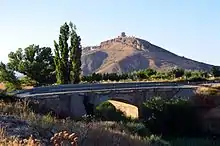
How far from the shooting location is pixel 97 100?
40.9 metres

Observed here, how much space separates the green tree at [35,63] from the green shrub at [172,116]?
20691mm

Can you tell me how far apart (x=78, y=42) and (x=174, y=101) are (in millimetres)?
17082

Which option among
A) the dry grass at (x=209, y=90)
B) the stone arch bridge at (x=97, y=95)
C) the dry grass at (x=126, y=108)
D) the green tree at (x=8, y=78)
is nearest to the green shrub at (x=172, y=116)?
the stone arch bridge at (x=97, y=95)

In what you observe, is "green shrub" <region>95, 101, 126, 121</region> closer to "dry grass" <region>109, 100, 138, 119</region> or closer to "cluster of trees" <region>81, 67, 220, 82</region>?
"dry grass" <region>109, 100, 138, 119</region>

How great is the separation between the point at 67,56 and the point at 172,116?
18900mm

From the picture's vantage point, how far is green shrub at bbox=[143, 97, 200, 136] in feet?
124

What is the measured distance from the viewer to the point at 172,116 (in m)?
38.7

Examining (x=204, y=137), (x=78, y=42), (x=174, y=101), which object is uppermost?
(x=78, y=42)

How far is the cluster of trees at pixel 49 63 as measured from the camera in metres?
53.6

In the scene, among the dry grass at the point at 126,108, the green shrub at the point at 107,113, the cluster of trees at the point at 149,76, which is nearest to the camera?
the green shrub at the point at 107,113

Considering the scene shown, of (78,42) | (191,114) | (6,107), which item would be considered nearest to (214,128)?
(191,114)

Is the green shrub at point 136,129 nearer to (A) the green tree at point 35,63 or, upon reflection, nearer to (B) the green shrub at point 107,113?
(B) the green shrub at point 107,113

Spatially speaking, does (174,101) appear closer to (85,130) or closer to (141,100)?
(141,100)

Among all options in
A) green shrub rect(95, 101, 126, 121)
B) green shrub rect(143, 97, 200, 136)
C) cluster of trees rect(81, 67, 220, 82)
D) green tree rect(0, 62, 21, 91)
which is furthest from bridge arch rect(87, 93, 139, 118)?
cluster of trees rect(81, 67, 220, 82)
